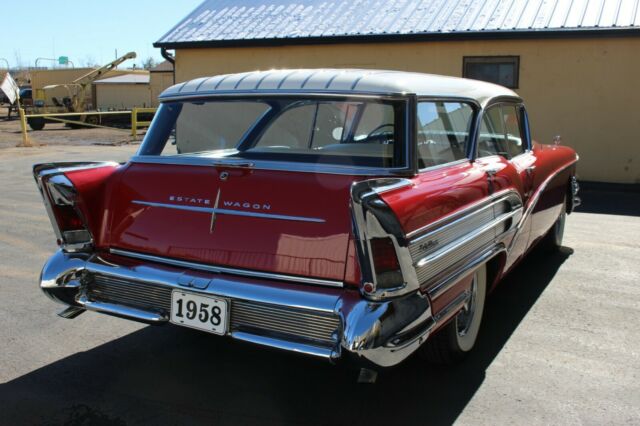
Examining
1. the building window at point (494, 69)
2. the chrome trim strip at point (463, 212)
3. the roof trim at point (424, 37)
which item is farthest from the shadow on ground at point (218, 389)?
the building window at point (494, 69)

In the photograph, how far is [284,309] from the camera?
8.88ft

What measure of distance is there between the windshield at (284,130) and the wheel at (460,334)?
0.94 m

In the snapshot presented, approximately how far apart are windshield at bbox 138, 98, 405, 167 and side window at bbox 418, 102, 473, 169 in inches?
7.8

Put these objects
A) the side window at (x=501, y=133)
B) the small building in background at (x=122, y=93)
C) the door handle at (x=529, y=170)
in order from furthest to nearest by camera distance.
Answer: the small building in background at (x=122, y=93) → the door handle at (x=529, y=170) → the side window at (x=501, y=133)

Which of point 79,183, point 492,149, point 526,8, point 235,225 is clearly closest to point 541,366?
point 492,149

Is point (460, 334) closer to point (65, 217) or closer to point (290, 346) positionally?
point (290, 346)

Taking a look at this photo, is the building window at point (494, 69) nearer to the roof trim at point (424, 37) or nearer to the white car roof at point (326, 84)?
the roof trim at point (424, 37)

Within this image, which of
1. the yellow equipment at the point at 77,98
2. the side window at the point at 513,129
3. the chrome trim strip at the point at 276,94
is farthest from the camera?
the yellow equipment at the point at 77,98

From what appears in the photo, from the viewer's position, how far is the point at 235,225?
2.93 metres

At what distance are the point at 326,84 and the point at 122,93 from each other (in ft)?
117

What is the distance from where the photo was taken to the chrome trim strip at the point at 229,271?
2764mm

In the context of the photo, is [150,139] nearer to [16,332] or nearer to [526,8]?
[16,332]

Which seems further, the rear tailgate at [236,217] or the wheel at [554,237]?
the wheel at [554,237]

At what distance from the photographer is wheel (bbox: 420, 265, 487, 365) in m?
3.26
